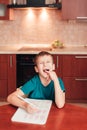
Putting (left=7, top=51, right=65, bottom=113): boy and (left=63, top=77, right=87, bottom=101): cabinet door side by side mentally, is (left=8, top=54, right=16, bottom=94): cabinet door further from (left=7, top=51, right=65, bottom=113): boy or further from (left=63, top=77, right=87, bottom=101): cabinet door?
(left=7, top=51, right=65, bottom=113): boy

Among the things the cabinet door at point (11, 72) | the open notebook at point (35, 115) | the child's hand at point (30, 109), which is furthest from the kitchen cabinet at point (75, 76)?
the child's hand at point (30, 109)

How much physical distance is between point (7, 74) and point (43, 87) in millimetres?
2173

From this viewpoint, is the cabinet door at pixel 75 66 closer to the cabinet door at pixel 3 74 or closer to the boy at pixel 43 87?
the cabinet door at pixel 3 74

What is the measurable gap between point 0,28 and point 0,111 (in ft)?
9.85

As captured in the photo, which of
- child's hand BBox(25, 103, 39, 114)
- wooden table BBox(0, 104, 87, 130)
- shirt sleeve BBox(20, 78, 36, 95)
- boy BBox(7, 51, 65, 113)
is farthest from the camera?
shirt sleeve BBox(20, 78, 36, 95)

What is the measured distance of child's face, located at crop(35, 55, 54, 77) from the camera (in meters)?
1.70

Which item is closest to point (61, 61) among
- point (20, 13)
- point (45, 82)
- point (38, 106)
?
point (20, 13)

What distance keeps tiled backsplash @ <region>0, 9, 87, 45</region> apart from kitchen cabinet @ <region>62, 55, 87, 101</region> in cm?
62

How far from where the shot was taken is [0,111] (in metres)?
1.54

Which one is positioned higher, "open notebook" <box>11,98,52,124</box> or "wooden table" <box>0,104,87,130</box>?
"open notebook" <box>11,98,52,124</box>

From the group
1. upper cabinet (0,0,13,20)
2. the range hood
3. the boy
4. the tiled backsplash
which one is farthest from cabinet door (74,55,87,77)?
the boy

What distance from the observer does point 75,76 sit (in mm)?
3855

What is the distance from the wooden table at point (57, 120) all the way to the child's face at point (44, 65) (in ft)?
0.80

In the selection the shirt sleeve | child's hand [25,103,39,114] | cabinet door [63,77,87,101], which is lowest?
cabinet door [63,77,87,101]
